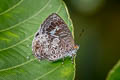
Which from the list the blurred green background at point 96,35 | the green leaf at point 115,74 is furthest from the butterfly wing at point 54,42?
the blurred green background at point 96,35

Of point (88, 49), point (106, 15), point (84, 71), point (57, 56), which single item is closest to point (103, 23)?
point (106, 15)

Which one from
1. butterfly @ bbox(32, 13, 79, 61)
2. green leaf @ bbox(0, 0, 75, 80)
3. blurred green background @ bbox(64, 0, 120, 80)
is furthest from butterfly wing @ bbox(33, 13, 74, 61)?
blurred green background @ bbox(64, 0, 120, 80)

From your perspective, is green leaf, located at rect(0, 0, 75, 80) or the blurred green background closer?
green leaf, located at rect(0, 0, 75, 80)

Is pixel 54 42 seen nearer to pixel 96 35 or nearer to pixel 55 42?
pixel 55 42

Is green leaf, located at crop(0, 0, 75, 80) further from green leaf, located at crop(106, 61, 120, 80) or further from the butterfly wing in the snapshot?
green leaf, located at crop(106, 61, 120, 80)

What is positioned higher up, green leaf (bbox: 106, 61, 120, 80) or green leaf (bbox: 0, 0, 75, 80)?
green leaf (bbox: 0, 0, 75, 80)

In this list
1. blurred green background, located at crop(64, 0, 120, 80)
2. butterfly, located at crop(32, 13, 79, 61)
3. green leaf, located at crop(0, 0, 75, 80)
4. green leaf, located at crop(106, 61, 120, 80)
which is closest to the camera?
green leaf, located at crop(106, 61, 120, 80)

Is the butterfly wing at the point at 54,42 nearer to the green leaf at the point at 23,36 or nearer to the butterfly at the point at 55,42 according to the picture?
the butterfly at the point at 55,42

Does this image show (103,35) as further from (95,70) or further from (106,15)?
(95,70)
